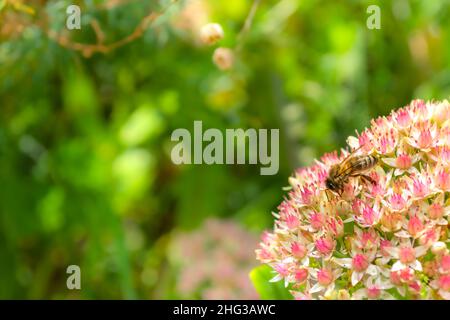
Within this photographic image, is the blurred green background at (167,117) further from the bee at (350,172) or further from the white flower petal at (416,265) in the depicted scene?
the white flower petal at (416,265)

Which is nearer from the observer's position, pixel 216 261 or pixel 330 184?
pixel 330 184

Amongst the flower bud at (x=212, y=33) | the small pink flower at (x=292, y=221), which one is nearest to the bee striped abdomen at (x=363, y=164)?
the small pink flower at (x=292, y=221)

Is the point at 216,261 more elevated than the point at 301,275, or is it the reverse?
the point at 216,261

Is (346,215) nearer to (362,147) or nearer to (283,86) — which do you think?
(362,147)

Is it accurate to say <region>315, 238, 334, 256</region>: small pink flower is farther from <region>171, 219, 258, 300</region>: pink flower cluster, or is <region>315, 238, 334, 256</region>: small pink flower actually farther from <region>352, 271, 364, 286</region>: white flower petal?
<region>171, 219, 258, 300</region>: pink flower cluster

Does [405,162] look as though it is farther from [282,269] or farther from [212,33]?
[212,33]

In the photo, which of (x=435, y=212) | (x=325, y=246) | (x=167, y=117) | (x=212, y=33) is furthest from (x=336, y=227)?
(x=167, y=117)

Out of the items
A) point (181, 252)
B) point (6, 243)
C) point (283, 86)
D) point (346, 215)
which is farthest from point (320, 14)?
point (346, 215)
